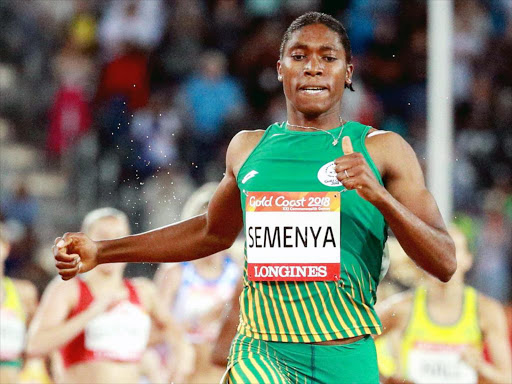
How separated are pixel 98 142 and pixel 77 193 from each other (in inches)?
23.8

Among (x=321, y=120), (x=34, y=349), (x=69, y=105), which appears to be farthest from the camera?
(x=69, y=105)

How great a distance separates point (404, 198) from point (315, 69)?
1.88ft

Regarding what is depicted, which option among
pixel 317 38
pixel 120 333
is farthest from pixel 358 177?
pixel 120 333

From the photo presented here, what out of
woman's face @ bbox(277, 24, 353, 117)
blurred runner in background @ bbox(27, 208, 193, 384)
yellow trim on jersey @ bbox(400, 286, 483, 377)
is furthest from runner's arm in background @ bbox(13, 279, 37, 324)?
woman's face @ bbox(277, 24, 353, 117)

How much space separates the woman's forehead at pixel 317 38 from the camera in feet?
12.7

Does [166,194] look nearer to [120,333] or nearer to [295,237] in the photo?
[120,333]

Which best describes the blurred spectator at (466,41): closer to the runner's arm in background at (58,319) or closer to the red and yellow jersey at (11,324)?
the red and yellow jersey at (11,324)

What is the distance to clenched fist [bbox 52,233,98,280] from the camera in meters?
4.00

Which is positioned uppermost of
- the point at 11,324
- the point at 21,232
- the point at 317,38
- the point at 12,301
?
the point at 21,232

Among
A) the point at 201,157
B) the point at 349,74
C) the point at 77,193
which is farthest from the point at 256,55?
the point at 349,74

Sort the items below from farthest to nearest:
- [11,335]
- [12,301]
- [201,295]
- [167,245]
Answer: [201,295] → [12,301] → [11,335] → [167,245]

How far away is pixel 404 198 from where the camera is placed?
3703 millimetres

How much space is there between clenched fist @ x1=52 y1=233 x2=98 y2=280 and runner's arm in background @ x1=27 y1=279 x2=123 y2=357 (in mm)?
2886

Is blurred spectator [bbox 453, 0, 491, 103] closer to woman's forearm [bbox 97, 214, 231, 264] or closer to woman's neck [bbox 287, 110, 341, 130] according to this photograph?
woman's forearm [bbox 97, 214, 231, 264]
